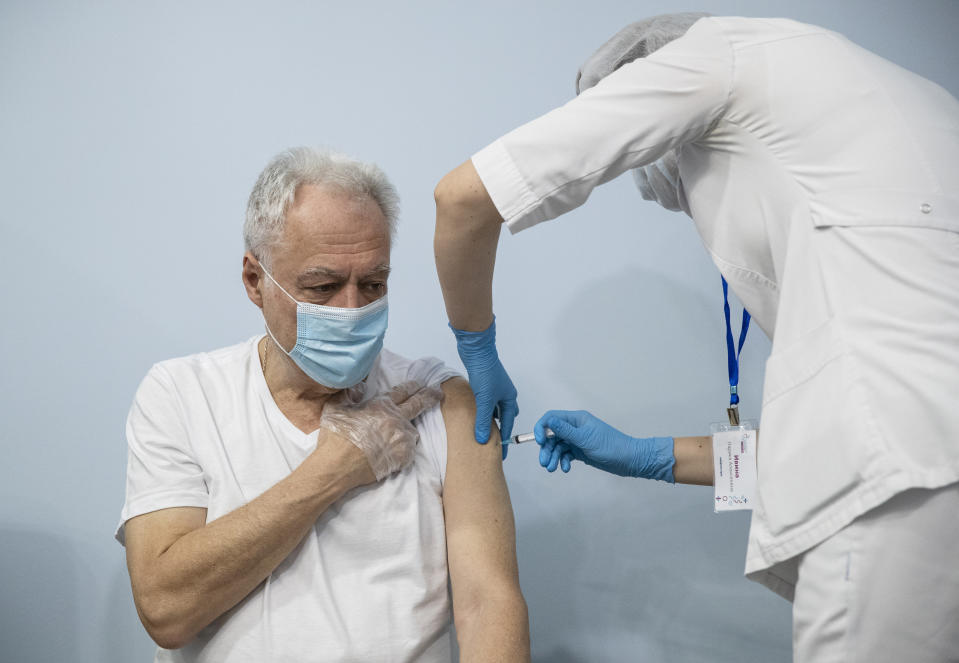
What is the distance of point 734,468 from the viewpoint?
155cm

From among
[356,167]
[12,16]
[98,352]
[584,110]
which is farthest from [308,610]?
[12,16]

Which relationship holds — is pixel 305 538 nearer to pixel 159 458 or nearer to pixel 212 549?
pixel 212 549

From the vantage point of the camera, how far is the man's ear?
1564 mm

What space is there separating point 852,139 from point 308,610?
117 cm

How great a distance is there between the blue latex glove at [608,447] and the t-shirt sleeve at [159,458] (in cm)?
70

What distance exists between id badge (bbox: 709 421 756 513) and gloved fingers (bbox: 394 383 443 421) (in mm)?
577

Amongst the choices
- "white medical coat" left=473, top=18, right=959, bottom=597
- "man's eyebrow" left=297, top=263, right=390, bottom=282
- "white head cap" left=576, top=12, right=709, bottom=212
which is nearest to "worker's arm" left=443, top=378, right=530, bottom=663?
"man's eyebrow" left=297, top=263, right=390, bottom=282

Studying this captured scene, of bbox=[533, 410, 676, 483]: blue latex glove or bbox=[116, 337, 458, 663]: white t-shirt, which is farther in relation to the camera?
bbox=[533, 410, 676, 483]: blue latex glove

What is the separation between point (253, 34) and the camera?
2.19 m

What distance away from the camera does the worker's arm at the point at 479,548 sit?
1.42 m

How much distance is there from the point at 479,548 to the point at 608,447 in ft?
1.22

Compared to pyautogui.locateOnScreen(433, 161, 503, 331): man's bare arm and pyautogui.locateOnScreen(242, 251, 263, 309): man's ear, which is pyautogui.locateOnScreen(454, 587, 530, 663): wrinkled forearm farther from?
pyautogui.locateOnScreen(242, 251, 263, 309): man's ear

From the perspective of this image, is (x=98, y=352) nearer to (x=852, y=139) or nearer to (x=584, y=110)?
(x=584, y=110)

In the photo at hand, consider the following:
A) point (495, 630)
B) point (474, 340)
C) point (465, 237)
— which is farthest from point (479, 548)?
point (465, 237)
